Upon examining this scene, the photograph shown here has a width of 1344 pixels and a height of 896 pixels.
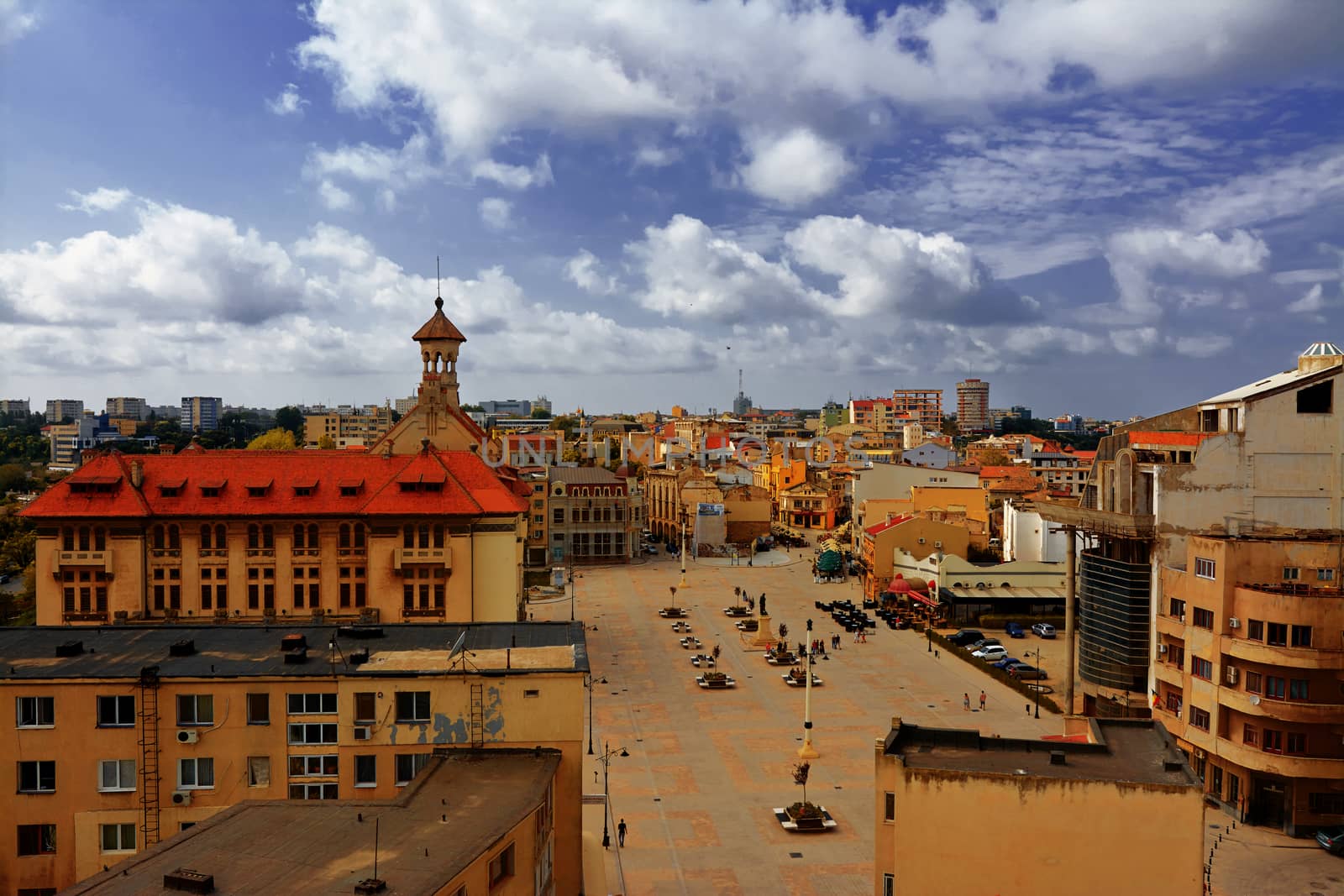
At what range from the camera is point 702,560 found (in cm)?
11919

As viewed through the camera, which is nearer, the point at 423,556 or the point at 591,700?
the point at 591,700

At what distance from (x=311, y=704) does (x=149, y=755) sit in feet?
14.1

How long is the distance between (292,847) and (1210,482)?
4269 centimetres

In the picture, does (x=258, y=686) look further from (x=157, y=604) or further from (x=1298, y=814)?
(x=1298, y=814)

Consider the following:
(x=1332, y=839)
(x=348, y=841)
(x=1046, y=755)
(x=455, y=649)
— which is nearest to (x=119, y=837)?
(x=455, y=649)

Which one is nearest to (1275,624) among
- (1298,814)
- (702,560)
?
(1298,814)

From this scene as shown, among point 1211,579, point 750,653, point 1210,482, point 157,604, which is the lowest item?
point 750,653

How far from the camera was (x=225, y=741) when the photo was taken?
86.1 feet

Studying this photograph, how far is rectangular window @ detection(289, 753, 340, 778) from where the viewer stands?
2616 centimetres

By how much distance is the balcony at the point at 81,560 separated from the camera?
55.4 meters

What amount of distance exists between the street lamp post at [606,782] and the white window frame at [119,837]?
16.2m

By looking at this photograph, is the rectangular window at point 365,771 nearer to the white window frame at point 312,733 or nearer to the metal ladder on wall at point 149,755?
the white window frame at point 312,733

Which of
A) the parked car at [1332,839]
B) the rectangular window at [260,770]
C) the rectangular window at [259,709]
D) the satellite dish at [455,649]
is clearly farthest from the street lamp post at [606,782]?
the parked car at [1332,839]

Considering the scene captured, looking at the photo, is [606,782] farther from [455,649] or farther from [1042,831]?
[1042,831]
